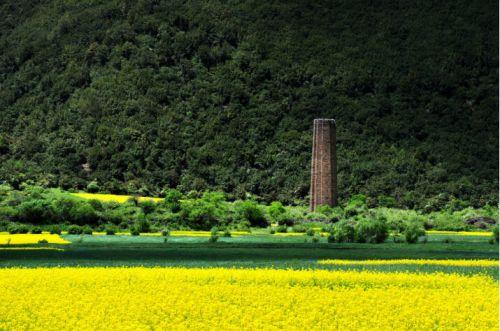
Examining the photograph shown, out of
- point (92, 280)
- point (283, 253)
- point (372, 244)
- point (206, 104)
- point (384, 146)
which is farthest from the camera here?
point (206, 104)

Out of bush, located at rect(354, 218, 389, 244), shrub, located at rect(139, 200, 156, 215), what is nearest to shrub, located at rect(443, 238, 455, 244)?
bush, located at rect(354, 218, 389, 244)

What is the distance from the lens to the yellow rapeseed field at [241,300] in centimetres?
2408

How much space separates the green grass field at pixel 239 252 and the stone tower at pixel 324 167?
28.6m

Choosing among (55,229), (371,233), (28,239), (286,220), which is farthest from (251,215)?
(28,239)

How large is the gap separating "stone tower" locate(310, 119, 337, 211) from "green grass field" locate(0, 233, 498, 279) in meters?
28.6

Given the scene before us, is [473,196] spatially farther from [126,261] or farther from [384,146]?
[126,261]

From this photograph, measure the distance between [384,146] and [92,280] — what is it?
3186 inches

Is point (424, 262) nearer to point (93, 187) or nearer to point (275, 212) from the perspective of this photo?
point (275, 212)

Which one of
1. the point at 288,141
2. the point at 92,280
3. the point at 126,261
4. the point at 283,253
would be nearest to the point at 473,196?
the point at 288,141

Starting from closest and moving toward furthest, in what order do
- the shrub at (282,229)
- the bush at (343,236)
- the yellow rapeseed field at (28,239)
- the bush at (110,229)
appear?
the yellow rapeseed field at (28,239) < the bush at (343,236) < the bush at (110,229) < the shrub at (282,229)

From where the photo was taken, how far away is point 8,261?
4047cm

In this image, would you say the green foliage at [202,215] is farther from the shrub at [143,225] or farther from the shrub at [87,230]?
the shrub at [87,230]

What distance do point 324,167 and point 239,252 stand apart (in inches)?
1747

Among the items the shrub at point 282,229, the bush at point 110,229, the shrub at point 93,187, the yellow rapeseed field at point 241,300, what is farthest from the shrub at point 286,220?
the yellow rapeseed field at point 241,300
